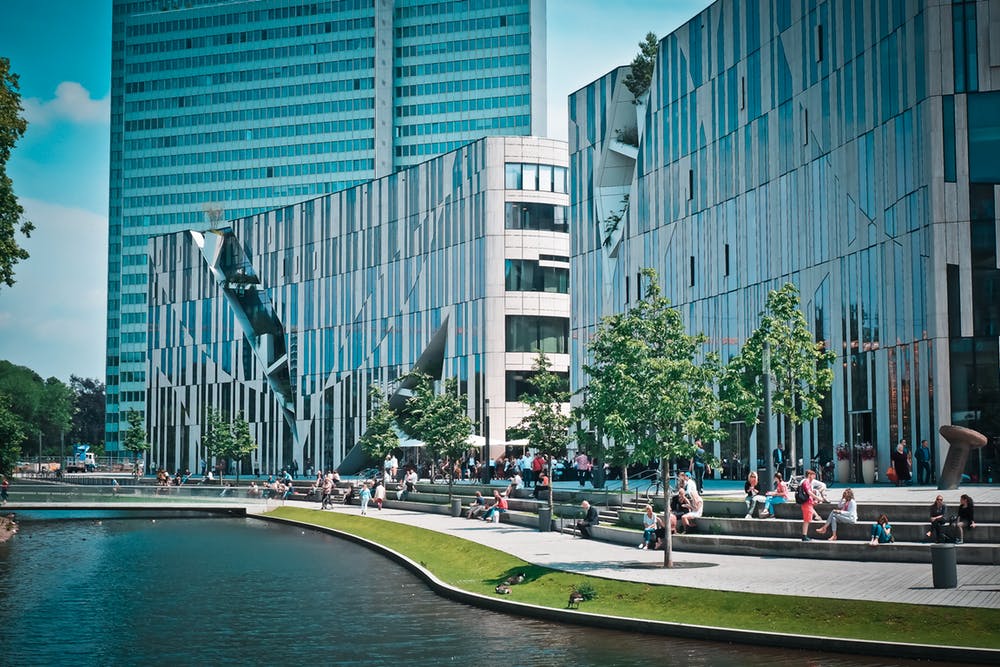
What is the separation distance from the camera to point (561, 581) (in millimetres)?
27797

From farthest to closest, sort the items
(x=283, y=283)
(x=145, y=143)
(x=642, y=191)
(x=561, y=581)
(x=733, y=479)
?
(x=145, y=143)
(x=283, y=283)
(x=642, y=191)
(x=733, y=479)
(x=561, y=581)

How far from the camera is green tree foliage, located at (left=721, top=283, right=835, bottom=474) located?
3941cm

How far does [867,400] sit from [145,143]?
157099 mm

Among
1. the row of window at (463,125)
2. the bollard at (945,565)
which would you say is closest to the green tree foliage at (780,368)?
the bollard at (945,565)

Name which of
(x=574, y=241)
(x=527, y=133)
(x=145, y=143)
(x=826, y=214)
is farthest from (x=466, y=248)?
(x=145, y=143)

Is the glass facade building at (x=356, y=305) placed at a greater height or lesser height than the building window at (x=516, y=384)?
greater

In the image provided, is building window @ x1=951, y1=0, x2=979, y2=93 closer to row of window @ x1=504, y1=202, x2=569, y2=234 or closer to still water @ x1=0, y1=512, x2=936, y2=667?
still water @ x1=0, y1=512, x2=936, y2=667

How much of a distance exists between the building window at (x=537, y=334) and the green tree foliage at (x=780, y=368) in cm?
4151

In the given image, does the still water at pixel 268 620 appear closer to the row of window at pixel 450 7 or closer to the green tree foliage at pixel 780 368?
the green tree foliage at pixel 780 368

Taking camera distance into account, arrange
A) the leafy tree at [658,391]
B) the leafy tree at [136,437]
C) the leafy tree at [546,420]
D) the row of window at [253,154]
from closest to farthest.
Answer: the leafy tree at [658,391] < the leafy tree at [546,420] < the leafy tree at [136,437] < the row of window at [253,154]

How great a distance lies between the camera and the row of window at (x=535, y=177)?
A: 8312 centimetres

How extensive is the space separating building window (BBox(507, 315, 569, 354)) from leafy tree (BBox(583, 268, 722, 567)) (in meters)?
50.2

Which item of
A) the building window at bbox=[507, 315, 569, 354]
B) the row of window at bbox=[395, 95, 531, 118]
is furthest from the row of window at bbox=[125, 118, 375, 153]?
the building window at bbox=[507, 315, 569, 354]

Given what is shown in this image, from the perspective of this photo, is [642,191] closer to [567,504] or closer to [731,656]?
[567,504]
